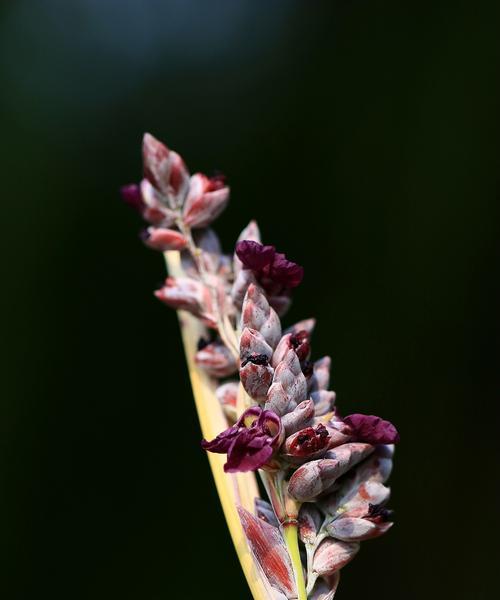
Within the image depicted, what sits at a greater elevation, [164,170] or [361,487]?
[164,170]

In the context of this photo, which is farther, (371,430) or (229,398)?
(229,398)

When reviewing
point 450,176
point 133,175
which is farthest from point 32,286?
point 450,176

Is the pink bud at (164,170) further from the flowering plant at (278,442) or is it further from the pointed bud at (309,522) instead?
the pointed bud at (309,522)

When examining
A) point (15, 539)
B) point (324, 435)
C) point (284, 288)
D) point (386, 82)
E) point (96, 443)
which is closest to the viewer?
point (324, 435)

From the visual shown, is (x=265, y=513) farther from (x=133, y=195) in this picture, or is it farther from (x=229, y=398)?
(x=133, y=195)

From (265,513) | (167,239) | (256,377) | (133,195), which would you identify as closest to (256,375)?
(256,377)

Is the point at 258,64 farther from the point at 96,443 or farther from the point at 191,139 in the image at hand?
the point at 96,443
